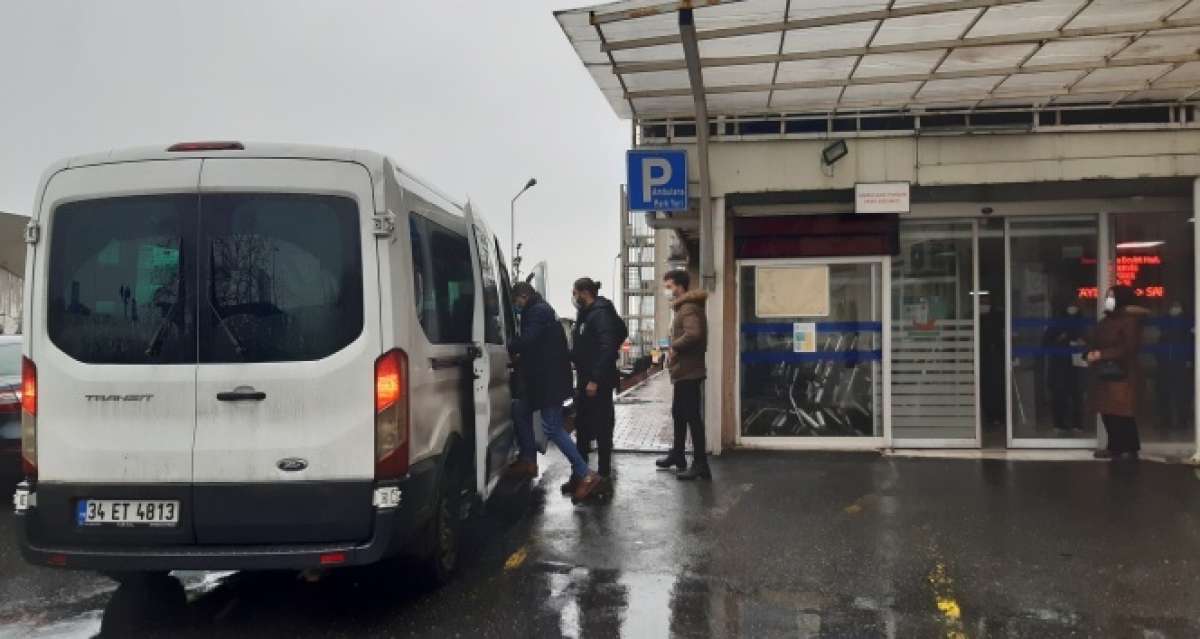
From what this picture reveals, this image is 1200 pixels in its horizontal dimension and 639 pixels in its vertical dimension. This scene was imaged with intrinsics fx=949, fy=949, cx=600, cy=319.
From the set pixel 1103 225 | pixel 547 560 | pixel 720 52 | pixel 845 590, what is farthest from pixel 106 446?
pixel 1103 225

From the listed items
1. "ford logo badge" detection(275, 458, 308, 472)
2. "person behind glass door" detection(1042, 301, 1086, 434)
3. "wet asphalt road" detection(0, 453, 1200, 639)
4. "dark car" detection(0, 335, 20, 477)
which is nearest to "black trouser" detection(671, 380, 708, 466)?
"wet asphalt road" detection(0, 453, 1200, 639)

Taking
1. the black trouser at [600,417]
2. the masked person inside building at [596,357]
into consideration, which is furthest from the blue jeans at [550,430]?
the black trouser at [600,417]

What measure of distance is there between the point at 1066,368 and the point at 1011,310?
2.70 feet

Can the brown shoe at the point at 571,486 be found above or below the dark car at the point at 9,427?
below

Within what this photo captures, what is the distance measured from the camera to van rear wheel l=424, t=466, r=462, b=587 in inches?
199

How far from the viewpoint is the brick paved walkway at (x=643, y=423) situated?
35.1ft

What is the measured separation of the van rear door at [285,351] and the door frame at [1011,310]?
7.90m

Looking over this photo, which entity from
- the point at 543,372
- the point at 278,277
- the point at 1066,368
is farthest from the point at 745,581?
the point at 1066,368

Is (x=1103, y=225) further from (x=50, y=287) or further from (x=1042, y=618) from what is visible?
(x=50, y=287)

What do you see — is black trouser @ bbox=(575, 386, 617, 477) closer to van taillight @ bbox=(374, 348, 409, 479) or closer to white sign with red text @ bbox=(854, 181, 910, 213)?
white sign with red text @ bbox=(854, 181, 910, 213)

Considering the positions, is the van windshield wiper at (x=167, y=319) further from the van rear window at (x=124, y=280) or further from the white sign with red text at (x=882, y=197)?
the white sign with red text at (x=882, y=197)

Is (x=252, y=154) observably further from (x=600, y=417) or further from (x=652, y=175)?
(x=652, y=175)

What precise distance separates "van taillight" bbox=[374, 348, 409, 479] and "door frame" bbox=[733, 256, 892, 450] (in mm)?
6163

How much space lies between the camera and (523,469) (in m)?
8.19
